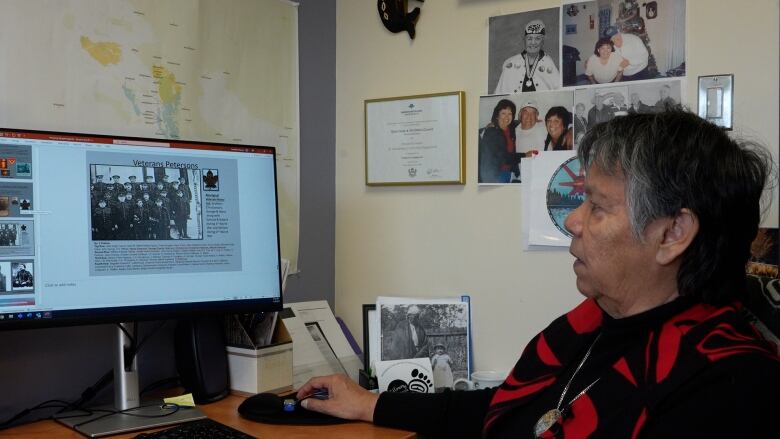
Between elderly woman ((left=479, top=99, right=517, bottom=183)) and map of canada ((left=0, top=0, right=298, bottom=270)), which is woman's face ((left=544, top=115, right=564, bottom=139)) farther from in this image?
map of canada ((left=0, top=0, right=298, bottom=270))

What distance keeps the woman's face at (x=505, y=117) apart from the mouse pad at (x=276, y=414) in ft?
2.76

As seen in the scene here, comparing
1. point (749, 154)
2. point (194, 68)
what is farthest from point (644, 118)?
point (194, 68)

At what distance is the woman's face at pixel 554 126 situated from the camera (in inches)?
70.9

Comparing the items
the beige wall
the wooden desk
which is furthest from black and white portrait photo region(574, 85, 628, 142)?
the wooden desk

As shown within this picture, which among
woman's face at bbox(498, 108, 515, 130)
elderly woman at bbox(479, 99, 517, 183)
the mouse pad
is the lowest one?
the mouse pad

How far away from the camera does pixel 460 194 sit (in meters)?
1.95

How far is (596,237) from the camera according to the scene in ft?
3.91

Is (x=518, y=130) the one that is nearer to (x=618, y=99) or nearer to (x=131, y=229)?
(x=618, y=99)

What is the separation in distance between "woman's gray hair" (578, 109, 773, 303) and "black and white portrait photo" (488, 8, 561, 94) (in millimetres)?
674

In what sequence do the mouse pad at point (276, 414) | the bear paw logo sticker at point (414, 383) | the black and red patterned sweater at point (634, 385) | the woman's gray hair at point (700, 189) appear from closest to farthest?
the black and red patterned sweater at point (634, 385) < the woman's gray hair at point (700, 189) < the mouse pad at point (276, 414) < the bear paw logo sticker at point (414, 383)

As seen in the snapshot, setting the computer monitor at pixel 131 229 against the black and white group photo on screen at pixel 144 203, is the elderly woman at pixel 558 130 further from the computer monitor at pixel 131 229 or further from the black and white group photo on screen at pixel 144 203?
the black and white group photo on screen at pixel 144 203

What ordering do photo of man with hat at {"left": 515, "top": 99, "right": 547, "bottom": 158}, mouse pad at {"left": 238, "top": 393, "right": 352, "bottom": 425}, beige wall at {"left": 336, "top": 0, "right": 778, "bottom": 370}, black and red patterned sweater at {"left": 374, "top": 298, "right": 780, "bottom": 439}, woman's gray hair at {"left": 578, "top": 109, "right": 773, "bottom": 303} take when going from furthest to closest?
1. photo of man with hat at {"left": 515, "top": 99, "right": 547, "bottom": 158}
2. beige wall at {"left": 336, "top": 0, "right": 778, "bottom": 370}
3. mouse pad at {"left": 238, "top": 393, "right": 352, "bottom": 425}
4. woman's gray hair at {"left": 578, "top": 109, "right": 773, "bottom": 303}
5. black and red patterned sweater at {"left": 374, "top": 298, "right": 780, "bottom": 439}

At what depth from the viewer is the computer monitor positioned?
1290 millimetres

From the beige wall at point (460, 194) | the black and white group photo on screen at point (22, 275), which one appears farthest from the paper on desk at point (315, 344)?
the black and white group photo on screen at point (22, 275)
